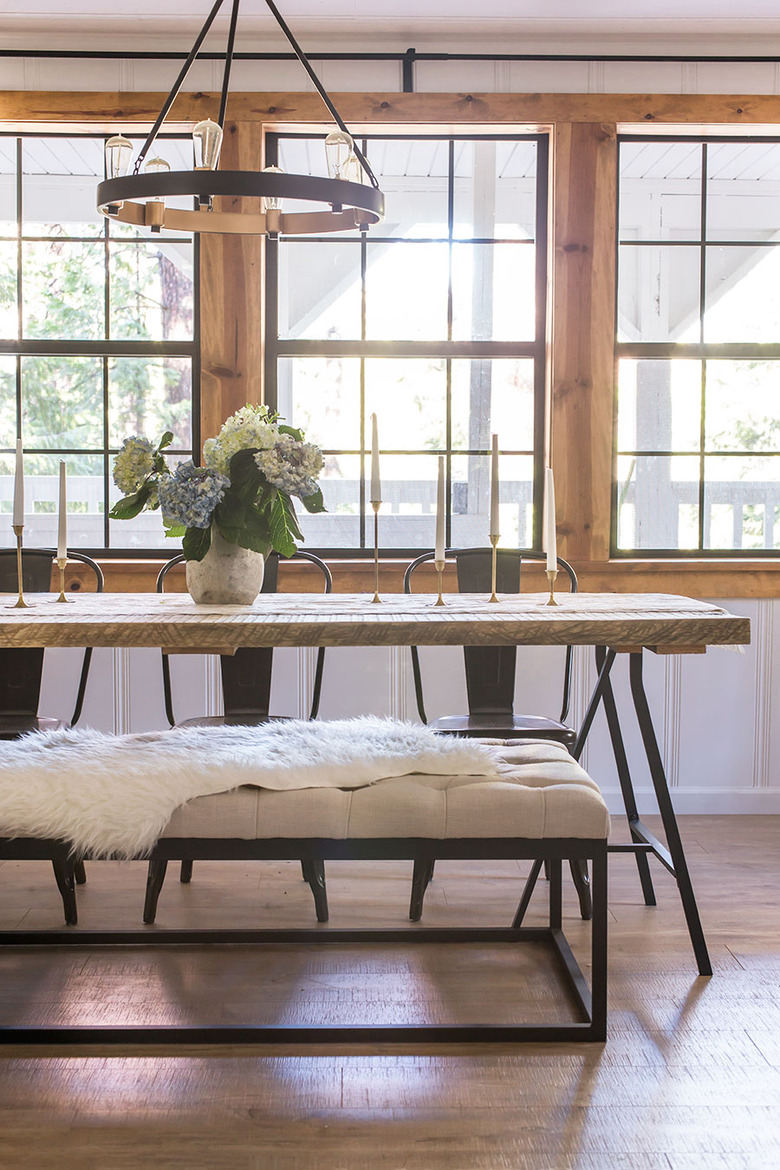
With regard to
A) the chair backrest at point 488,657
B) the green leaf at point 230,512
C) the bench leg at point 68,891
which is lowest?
the bench leg at point 68,891

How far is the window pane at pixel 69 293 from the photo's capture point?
3650 millimetres

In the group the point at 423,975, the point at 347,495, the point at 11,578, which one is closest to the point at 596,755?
the point at 347,495

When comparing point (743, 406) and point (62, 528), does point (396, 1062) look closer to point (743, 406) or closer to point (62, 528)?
point (62, 528)

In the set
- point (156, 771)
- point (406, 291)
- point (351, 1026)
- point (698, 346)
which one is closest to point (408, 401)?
point (406, 291)

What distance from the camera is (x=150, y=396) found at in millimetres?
3680

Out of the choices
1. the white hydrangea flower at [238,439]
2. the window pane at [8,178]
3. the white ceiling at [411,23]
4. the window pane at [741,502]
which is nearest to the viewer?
the white hydrangea flower at [238,439]

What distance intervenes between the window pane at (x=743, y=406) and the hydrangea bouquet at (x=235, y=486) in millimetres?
1899

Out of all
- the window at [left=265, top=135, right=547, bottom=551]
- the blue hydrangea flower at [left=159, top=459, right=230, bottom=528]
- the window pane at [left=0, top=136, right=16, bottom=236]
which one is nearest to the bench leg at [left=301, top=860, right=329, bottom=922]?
the blue hydrangea flower at [left=159, top=459, right=230, bottom=528]

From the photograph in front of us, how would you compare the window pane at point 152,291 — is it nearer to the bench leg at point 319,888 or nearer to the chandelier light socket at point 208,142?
the chandelier light socket at point 208,142

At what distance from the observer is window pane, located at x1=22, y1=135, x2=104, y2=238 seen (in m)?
3.63

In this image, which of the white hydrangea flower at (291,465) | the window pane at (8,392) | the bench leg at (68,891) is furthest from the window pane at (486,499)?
the bench leg at (68,891)

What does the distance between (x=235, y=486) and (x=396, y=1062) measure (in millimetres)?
1284

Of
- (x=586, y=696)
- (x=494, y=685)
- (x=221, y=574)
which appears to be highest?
(x=221, y=574)

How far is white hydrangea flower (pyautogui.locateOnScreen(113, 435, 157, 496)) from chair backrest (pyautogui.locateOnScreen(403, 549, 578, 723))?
95 cm
